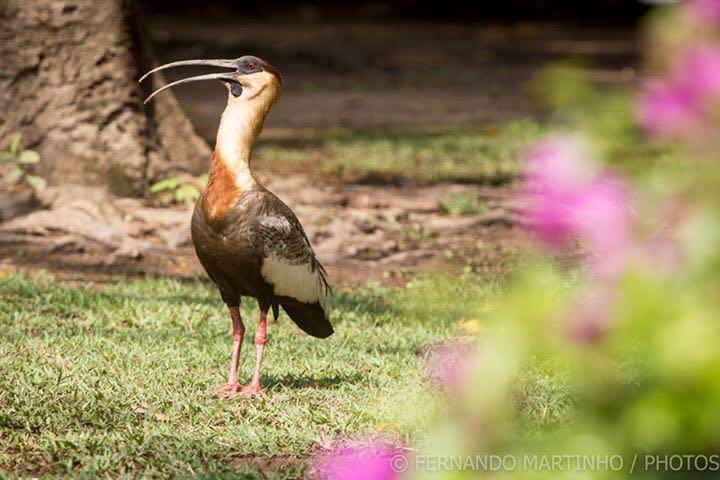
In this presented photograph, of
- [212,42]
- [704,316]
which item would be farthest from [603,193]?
[212,42]

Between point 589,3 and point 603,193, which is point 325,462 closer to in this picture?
point 603,193

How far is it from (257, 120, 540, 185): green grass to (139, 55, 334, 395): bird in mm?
5501

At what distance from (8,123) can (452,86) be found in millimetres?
9339

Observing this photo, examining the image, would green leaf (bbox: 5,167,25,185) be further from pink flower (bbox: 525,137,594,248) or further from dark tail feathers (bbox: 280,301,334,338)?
pink flower (bbox: 525,137,594,248)

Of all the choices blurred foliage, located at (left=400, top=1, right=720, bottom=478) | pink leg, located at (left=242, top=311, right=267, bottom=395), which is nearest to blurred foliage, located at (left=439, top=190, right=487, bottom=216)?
pink leg, located at (left=242, top=311, right=267, bottom=395)

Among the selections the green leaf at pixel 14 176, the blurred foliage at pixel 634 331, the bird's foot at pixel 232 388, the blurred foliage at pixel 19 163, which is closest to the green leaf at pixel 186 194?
the blurred foliage at pixel 19 163

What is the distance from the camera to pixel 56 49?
31.5ft

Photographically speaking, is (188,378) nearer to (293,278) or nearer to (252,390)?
(252,390)

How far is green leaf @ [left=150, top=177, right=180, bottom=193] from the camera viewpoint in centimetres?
960

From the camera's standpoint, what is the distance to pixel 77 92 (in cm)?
962

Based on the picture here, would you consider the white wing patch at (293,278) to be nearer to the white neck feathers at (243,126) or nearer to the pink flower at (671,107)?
the white neck feathers at (243,126)

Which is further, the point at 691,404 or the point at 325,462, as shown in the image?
the point at 325,462

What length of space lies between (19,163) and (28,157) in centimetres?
9

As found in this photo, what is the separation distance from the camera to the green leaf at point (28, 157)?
9.27 meters
